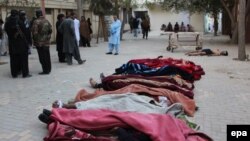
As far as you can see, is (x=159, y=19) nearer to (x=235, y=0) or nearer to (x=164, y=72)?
(x=235, y=0)

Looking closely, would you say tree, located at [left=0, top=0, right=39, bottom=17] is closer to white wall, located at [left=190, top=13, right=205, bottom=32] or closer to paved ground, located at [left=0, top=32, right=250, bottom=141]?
paved ground, located at [left=0, top=32, right=250, bottom=141]

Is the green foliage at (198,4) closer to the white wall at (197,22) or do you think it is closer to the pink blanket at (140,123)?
the white wall at (197,22)

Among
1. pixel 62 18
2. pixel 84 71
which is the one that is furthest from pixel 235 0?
pixel 84 71

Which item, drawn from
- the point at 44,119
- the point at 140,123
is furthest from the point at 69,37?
the point at 140,123

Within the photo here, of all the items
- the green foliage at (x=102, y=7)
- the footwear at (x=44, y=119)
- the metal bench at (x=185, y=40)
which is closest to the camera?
the footwear at (x=44, y=119)

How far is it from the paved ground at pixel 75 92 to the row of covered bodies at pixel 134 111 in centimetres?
37

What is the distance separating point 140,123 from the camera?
16.9 ft

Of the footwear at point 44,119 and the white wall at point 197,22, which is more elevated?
the white wall at point 197,22

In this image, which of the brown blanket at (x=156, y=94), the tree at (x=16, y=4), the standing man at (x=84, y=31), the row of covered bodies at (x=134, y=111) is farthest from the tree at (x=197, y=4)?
the brown blanket at (x=156, y=94)

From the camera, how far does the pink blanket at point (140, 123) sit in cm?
502

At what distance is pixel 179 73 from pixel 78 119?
4103 millimetres

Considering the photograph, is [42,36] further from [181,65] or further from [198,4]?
[198,4]

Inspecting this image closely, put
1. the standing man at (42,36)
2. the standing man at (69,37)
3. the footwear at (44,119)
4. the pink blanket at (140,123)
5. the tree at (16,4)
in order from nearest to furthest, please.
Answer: the pink blanket at (140,123) < the footwear at (44,119) < the standing man at (42,36) < the standing man at (69,37) < the tree at (16,4)

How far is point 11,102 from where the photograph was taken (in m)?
7.84
